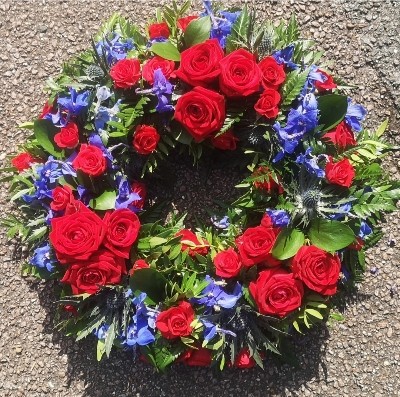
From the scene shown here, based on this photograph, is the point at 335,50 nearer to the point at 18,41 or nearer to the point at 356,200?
the point at 356,200

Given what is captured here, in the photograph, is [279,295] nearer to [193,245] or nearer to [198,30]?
[193,245]

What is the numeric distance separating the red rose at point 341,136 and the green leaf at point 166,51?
2.64 feet

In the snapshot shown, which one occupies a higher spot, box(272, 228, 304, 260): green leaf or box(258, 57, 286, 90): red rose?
box(258, 57, 286, 90): red rose

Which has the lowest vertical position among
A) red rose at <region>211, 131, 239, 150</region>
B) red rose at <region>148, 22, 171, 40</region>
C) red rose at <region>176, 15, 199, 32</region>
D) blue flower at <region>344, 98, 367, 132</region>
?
red rose at <region>211, 131, 239, 150</region>

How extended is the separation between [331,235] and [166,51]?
116cm

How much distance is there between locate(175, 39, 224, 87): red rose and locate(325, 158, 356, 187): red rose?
67 cm

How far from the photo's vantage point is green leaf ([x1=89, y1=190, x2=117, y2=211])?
2908 millimetres

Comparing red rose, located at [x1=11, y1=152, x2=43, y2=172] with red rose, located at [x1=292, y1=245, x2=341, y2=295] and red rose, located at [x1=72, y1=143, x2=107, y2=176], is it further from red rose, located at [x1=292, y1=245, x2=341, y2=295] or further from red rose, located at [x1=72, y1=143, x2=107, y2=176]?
red rose, located at [x1=292, y1=245, x2=341, y2=295]

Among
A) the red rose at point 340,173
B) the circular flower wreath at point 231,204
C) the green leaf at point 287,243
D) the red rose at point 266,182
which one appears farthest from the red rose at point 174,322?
the red rose at point 340,173

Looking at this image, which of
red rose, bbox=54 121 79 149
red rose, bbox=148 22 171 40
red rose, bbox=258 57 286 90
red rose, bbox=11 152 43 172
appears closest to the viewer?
red rose, bbox=258 57 286 90

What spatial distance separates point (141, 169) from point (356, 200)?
1.10 metres

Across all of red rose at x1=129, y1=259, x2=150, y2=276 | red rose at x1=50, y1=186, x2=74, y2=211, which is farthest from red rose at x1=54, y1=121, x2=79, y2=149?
red rose at x1=129, y1=259, x2=150, y2=276

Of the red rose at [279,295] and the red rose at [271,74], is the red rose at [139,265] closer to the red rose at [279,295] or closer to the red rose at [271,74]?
the red rose at [279,295]

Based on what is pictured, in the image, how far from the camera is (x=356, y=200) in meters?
2.85
